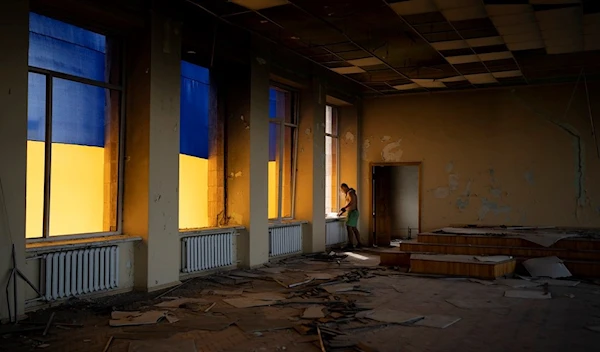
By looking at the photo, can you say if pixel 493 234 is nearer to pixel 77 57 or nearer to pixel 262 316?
pixel 262 316

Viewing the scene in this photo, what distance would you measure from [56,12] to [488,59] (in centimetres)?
718

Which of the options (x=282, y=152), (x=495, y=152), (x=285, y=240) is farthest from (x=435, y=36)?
(x=495, y=152)

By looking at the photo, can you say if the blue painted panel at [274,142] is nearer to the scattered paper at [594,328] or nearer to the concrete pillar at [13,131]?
the concrete pillar at [13,131]

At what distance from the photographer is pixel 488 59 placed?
9.60 m

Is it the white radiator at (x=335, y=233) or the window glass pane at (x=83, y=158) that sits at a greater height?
the window glass pane at (x=83, y=158)

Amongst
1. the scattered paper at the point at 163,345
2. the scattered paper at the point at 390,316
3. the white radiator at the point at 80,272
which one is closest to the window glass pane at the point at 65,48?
the white radiator at the point at 80,272

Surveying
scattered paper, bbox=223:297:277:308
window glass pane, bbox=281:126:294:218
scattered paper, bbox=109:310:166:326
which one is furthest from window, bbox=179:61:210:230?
scattered paper, bbox=109:310:166:326

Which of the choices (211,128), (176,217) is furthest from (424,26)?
(176,217)

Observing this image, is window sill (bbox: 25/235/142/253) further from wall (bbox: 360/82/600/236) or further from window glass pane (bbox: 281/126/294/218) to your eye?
wall (bbox: 360/82/600/236)

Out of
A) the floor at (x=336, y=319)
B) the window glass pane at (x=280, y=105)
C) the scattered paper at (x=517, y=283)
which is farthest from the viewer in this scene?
the window glass pane at (x=280, y=105)

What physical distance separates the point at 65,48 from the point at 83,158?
1.33 metres

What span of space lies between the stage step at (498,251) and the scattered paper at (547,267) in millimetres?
296

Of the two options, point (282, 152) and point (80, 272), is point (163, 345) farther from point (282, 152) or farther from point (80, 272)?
point (282, 152)

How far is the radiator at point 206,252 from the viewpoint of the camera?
24.7 feet
